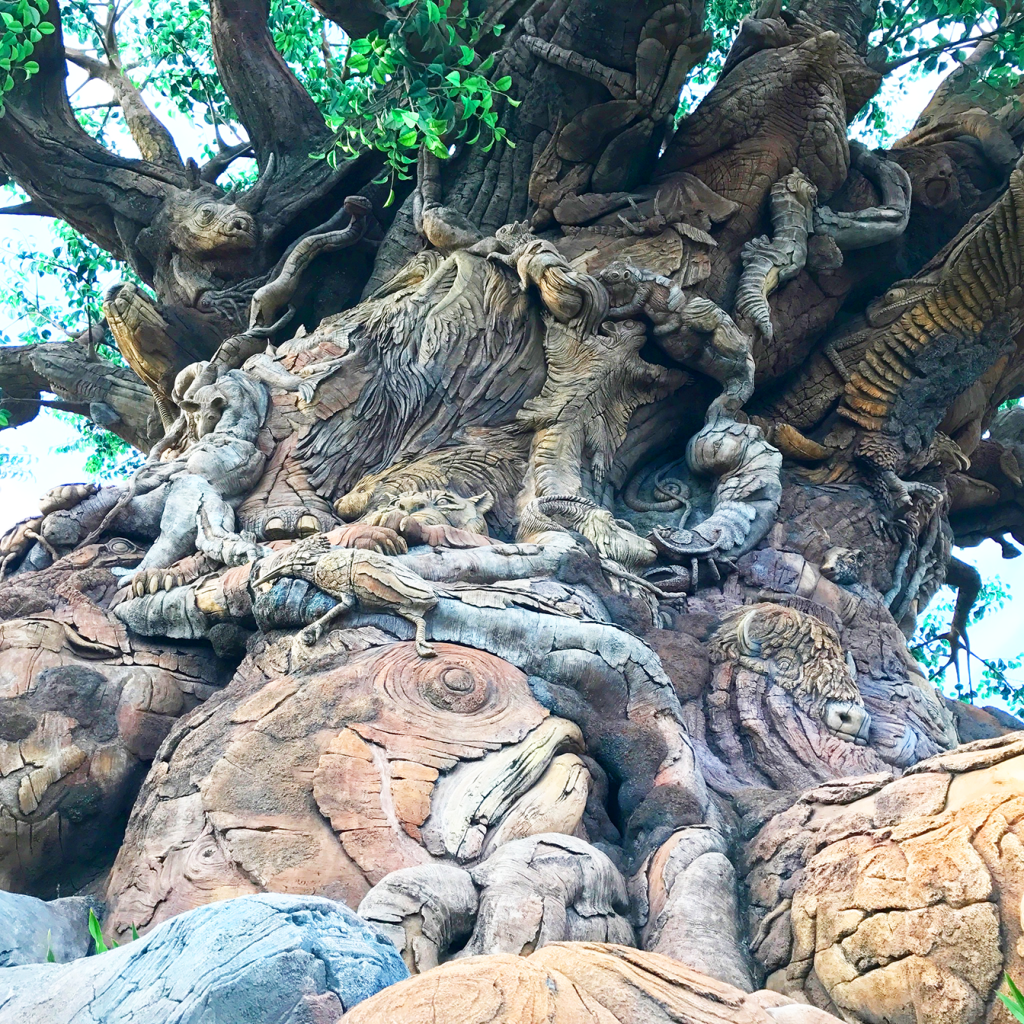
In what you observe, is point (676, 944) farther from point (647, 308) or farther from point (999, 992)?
point (647, 308)

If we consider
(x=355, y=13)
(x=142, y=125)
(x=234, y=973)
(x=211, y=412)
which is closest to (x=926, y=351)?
(x=355, y=13)

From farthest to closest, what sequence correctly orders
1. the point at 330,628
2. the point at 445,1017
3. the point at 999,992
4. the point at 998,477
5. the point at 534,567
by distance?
the point at 998,477, the point at 534,567, the point at 330,628, the point at 999,992, the point at 445,1017

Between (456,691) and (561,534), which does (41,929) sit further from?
(561,534)

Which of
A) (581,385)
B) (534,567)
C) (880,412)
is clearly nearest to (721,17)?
(880,412)

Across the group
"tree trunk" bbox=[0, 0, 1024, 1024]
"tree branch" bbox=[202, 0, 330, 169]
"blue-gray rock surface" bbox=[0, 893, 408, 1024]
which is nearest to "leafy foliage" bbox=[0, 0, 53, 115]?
"tree trunk" bbox=[0, 0, 1024, 1024]

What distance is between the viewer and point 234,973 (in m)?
2.07

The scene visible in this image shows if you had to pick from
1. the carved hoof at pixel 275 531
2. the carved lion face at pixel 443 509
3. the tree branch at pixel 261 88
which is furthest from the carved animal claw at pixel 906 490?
the tree branch at pixel 261 88

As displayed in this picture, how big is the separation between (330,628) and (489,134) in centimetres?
343

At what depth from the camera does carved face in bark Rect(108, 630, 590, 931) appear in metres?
3.22

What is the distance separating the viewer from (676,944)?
3.03m

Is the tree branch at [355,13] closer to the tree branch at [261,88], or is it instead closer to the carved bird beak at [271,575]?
the tree branch at [261,88]

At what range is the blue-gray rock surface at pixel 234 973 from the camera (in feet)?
6.74

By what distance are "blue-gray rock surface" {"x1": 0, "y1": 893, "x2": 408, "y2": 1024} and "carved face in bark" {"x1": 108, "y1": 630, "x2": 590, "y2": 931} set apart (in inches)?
34.6

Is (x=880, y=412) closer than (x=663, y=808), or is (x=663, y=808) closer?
(x=663, y=808)
